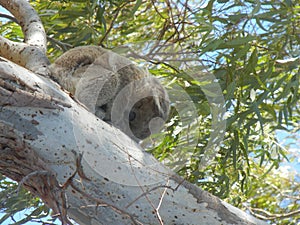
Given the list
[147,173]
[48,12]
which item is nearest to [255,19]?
[48,12]

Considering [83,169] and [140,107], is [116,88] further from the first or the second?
[83,169]

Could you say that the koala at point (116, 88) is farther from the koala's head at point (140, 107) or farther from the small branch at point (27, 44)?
the small branch at point (27, 44)

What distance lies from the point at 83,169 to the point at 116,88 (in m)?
1.07

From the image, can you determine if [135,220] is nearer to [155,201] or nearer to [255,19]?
[155,201]

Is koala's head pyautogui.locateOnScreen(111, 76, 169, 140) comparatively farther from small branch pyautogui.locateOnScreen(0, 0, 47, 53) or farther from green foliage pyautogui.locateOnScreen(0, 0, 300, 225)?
small branch pyautogui.locateOnScreen(0, 0, 47, 53)

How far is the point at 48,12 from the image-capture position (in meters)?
3.11

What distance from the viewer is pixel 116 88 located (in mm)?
Answer: 2549

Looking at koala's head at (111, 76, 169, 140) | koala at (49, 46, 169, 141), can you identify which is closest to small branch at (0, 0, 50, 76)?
koala at (49, 46, 169, 141)

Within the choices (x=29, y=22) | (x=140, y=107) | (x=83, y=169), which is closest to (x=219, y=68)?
(x=140, y=107)

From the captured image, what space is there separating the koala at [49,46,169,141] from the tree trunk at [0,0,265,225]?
83cm

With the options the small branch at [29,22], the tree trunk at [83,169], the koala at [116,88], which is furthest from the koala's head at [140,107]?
the tree trunk at [83,169]

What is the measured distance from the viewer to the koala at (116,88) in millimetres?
2457

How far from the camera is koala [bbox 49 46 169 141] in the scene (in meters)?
2.46

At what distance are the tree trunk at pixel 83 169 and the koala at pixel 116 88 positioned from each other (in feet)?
2.71
